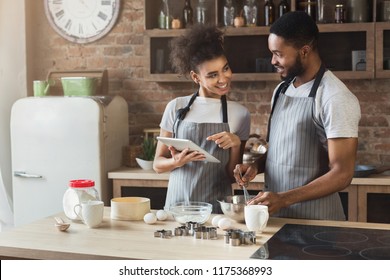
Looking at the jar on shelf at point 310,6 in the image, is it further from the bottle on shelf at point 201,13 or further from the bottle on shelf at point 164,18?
the bottle on shelf at point 164,18

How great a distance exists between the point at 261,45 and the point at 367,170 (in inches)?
52.3

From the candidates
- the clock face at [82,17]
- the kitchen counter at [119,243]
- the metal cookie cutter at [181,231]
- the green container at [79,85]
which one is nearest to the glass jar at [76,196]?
the kitchen counter at [119,243]

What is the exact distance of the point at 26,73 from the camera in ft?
17.2

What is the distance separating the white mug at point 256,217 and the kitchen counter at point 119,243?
0.04m

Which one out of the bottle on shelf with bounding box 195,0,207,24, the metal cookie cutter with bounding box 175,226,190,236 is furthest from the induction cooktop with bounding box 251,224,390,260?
the bottle on shelf with bounding box 195,0,207,24

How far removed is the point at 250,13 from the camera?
462 cm

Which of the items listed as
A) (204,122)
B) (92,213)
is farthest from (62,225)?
(204,122)

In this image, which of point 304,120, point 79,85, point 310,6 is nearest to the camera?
point 304,120

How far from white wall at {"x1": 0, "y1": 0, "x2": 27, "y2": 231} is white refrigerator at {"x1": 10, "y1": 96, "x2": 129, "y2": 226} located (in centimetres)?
42

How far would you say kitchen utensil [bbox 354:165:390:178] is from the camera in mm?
4062

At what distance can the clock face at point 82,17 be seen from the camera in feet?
16.6

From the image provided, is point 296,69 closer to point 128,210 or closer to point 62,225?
point 128,210
